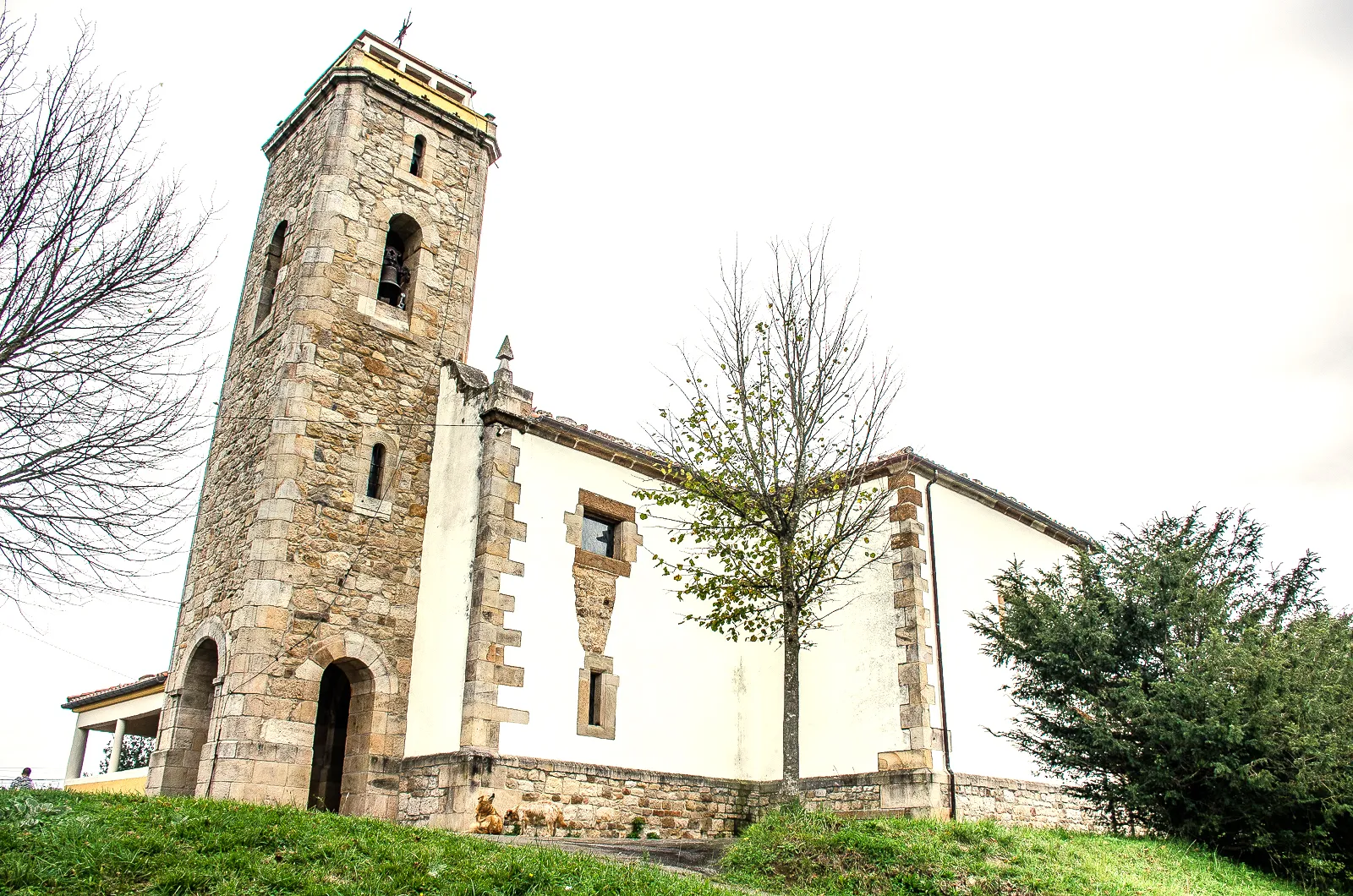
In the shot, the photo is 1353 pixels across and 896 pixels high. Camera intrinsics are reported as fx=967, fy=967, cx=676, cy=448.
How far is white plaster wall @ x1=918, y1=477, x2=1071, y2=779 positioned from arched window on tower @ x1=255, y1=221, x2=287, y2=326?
11022 mm

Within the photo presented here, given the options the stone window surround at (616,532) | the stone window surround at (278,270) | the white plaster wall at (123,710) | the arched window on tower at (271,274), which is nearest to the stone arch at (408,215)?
the stone window surround at (278,270)

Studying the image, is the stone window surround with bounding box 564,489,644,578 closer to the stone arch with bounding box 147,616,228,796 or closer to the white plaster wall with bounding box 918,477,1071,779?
the white plaster wall with bounding box 918,477,1071,779

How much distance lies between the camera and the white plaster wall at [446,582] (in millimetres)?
12797

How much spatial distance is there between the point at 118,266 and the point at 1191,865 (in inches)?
507

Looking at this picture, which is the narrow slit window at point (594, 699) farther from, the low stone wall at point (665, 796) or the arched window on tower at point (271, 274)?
the arched window on tower at point (271, 274)

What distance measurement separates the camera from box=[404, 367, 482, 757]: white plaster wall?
12.8 metres

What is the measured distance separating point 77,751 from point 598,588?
53.2 ft

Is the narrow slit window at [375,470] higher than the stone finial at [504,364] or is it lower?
lower

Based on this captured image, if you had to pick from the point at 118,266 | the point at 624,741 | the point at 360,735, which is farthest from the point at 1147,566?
the point at 118,266

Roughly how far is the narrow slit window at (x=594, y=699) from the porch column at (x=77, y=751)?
15.4 metres

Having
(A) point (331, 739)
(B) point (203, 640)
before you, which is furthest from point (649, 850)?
(B) point (203, 640)

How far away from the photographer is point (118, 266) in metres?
9.04

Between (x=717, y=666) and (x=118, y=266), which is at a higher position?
(x=118, y=266)

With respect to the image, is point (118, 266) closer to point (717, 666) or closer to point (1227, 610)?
point (717, 666)
